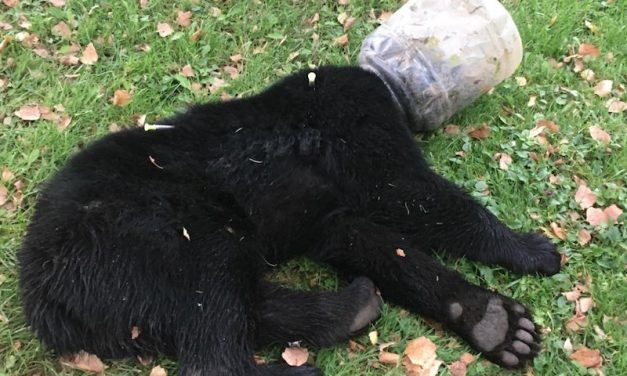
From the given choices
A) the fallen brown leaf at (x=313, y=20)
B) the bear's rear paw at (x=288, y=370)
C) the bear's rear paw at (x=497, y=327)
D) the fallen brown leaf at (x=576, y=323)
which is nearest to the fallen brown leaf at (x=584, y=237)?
the fallen brown leaf at (x=576, y=323)

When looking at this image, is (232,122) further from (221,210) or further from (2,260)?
(2,260)

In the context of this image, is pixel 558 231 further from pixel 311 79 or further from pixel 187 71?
pixel 187 71

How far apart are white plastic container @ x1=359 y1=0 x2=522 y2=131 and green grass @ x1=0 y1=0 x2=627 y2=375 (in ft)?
1.25

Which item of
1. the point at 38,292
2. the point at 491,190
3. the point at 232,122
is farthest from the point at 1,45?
the point at 491,190

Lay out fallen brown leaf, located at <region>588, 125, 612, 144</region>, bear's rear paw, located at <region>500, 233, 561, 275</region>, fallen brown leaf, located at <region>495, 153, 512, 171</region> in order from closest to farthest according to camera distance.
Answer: bear's rear paw, located at <region>500, 233, 561, 275</region>, fallen brown leaf, located at <region>495, 153, 512, 171</region>, fallen brown leaf, located at <region>588, 125, 612, 144</region>

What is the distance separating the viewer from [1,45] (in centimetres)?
518

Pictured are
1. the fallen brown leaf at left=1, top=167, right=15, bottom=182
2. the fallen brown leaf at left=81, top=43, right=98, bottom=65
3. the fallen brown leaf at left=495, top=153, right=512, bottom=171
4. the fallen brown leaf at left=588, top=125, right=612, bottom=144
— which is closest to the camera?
the fallen brown leaf at left=1, top=167, right=15, bottom=182

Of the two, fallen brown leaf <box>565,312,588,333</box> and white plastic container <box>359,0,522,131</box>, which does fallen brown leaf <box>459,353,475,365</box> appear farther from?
white plastic container <box>359,0,522,131</box>

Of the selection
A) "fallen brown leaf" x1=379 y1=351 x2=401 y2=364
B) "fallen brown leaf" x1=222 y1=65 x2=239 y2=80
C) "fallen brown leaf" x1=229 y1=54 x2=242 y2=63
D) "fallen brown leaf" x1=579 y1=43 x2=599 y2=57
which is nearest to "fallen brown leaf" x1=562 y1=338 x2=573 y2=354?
"fallen brown leaf" x1=379 y1=351 x2=401 y2=364

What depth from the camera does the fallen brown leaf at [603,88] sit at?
16.7 ft

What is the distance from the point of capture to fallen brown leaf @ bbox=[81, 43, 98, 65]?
17.1 ft

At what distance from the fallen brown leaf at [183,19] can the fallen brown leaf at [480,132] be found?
8.28ft

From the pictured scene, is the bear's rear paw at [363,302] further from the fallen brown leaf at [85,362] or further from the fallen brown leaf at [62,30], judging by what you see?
the fallen brown leaf at [62,30]

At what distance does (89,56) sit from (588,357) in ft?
13.7
